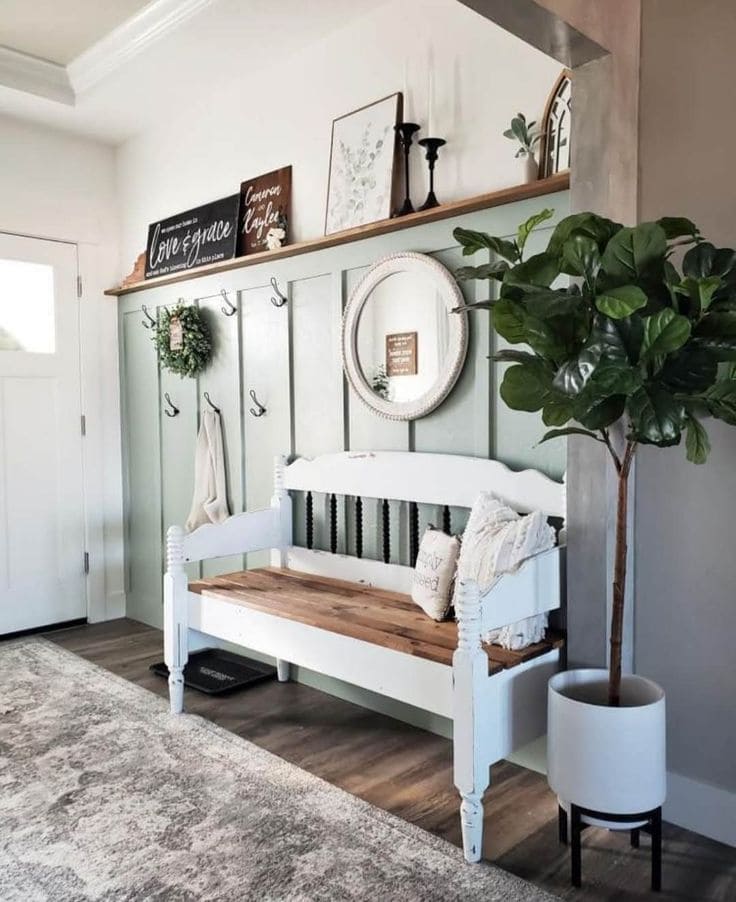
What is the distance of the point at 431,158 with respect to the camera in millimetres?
2801

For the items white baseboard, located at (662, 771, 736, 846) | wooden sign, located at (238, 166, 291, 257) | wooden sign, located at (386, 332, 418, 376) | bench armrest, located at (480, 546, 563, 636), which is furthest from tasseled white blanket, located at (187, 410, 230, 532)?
white baseboard, located at (662, 771, 736, 846)

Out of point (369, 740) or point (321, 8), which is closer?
point (369, 740)

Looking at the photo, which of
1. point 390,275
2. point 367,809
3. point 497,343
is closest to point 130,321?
point 390,275

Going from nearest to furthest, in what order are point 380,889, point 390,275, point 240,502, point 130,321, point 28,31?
point 380,889
point 390,275
point 28,31
point 240,502
point 130,321

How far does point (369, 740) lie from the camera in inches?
110

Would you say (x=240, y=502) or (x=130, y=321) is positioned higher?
(x=130, y=321)

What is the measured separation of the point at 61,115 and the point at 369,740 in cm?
340

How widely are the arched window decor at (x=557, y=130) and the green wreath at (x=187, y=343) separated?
1938 millimetres

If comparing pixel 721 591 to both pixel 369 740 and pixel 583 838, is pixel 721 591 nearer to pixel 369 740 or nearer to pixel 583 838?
pixel 583 838

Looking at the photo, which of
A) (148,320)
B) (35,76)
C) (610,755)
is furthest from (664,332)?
(35,76)

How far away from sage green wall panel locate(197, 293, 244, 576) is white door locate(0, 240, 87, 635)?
36.8 inches

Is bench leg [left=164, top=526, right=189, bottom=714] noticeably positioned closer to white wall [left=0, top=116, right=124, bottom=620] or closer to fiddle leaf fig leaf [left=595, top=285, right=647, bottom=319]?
white wall [left=0, top=116, right=124, bottom=620]

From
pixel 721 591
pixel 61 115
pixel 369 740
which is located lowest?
pixel 369 740

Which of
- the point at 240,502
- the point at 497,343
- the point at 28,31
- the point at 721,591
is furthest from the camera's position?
the point at 240,502
